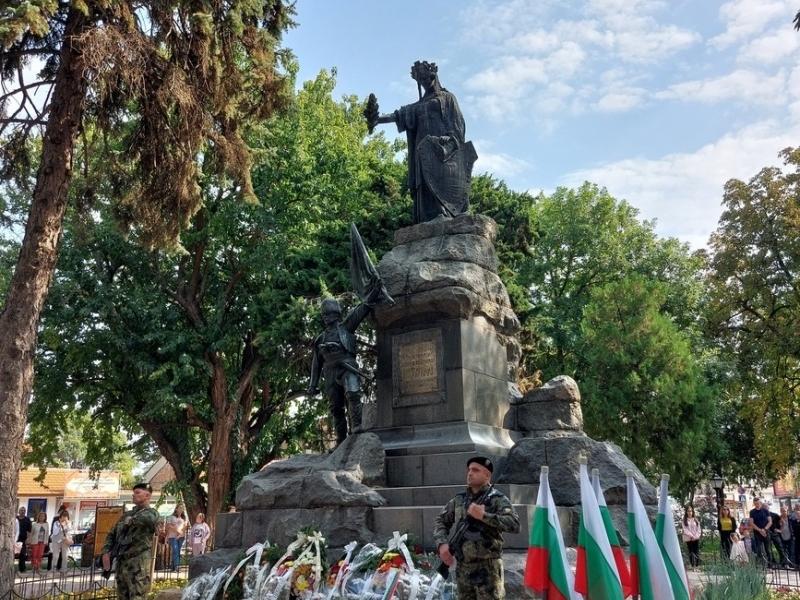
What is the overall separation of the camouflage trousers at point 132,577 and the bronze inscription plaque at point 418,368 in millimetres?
3908

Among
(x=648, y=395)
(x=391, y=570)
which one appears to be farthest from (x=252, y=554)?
(x=648, y=395)

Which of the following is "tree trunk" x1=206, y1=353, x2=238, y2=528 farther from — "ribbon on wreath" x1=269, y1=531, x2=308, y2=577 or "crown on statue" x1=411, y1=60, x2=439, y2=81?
"ribbon on wreath" x1=269, y1=531, x2=308, y2=577

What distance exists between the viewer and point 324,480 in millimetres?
8336

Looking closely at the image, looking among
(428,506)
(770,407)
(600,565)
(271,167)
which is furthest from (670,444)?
(600,565)

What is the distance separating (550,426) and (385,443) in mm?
2305

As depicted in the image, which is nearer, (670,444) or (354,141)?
(670,444)

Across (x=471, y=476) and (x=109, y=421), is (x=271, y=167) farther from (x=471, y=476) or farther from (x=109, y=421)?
(x=471, y=476)

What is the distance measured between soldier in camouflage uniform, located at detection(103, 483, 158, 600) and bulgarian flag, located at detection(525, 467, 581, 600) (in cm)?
381

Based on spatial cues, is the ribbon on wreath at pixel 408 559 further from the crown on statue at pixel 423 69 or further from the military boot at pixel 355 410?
the crown on statue at pixel 423 69

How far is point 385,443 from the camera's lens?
384 inches

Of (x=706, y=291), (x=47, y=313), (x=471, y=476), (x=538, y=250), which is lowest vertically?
(x=471, y=476)

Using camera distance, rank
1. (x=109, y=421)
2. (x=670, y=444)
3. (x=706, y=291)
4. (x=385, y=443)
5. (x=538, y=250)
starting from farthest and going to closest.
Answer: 1. (x=538, y=250)
2. (x=706, y=291)
3. (x=109, y=421)
4. (x=670, y=444)
5. (x=385, y=443)

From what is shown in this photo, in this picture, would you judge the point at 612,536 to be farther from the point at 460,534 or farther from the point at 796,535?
the point at 796,535

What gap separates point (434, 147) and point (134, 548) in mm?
7171
